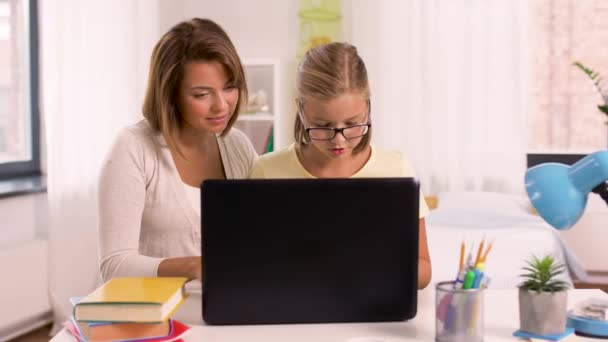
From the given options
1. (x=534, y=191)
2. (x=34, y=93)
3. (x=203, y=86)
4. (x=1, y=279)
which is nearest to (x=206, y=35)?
(x=203, y=86)

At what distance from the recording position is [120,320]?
3.84ft

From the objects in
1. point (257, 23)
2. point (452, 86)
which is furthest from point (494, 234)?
point (257, 23)

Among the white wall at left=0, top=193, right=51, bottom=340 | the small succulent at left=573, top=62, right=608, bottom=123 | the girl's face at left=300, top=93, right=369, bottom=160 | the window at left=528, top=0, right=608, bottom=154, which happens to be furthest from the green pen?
the window at left=528, top=0, right=608, bottom=154

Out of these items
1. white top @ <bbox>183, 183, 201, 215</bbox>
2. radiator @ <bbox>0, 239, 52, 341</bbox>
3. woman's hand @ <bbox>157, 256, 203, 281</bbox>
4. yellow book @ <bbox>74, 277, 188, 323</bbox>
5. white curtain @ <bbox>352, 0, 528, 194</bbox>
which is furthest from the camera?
white curtain @ <bbox>352, 0, 528, 194</bbox>

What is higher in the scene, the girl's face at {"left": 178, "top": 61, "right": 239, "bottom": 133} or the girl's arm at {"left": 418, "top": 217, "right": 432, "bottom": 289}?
the girl's face at {"left": 178, "top": 61, "right": 239, "bottom": 133}

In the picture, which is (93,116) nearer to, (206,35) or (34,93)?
(34,93)

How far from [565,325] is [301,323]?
42 cm

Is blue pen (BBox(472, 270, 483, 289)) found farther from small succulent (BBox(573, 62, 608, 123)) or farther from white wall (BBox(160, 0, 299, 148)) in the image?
white wall (BBox(160, 0, 299, 148))

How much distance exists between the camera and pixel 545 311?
1.21m

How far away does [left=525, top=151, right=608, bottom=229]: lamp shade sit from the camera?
117 centimetres

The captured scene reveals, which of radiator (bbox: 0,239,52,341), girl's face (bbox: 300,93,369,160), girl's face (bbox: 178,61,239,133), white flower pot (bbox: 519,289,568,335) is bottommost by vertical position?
radiator (bbox: 0,239,52,341)

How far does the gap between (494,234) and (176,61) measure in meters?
1.94

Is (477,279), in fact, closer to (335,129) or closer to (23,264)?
(335,129)

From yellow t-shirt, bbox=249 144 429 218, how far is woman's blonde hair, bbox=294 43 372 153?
0.08 meters
